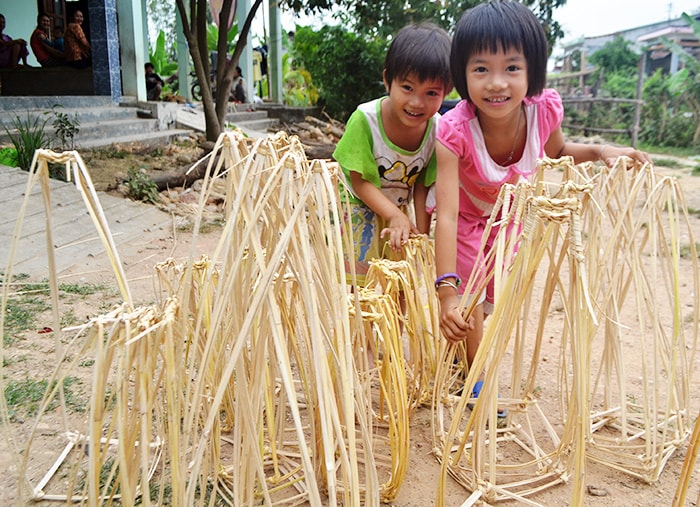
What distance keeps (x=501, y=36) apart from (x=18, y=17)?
9679 mm

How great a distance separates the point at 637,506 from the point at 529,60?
116cm

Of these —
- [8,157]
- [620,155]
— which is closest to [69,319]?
[620,155]

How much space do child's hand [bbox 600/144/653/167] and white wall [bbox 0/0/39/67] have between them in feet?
32.0

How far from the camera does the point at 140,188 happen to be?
4.64m

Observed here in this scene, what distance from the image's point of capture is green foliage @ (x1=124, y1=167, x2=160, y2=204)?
4613 millimetres

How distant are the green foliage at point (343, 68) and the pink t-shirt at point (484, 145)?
8209 millimetres

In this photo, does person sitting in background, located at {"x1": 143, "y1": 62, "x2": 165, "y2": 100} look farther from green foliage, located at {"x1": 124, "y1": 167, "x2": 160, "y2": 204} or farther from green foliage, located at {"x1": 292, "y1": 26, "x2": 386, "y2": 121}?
green foliage, located at {"x1": 124, "y1": 167, "x2": 160, "y2": 204}

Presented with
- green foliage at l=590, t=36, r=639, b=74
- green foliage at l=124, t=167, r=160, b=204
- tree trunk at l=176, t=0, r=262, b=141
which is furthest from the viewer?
green foliage at l=590, t=36, r=639, b=74

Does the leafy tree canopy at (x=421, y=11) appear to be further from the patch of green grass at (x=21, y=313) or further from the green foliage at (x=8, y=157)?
the patch of green grass at (x=21, y=313)

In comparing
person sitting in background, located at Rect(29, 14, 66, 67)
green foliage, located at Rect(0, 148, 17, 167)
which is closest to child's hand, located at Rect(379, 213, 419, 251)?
green foliage, located at Rect(0, 148, 17, 167)

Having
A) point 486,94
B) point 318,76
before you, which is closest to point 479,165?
point 486,94

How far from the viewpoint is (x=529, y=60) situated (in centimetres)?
165

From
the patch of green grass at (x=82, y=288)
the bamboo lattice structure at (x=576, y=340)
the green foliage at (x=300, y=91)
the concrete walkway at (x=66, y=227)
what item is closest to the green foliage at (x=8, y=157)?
the concrete walkway at (x=66, y=227)

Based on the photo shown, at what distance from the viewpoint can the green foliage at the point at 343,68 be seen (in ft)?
32.4
